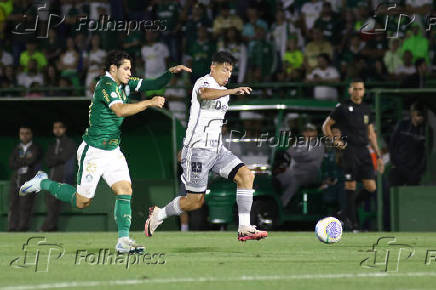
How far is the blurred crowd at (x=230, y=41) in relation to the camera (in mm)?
19750

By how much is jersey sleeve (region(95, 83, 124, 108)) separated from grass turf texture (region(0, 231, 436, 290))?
1594mm

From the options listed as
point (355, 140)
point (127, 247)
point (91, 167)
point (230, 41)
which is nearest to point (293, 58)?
point (230, 41)

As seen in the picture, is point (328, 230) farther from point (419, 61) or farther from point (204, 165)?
point (419, 61)

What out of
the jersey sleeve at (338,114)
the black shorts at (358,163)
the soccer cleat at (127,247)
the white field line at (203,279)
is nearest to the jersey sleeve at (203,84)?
the soccer cleat at (127,247)

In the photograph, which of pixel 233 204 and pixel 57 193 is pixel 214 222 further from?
pixel 57 193

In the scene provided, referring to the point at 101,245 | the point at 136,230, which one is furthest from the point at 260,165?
the point at 101,245

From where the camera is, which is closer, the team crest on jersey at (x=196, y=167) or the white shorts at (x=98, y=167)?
the white shorts at (x=98, y=167)

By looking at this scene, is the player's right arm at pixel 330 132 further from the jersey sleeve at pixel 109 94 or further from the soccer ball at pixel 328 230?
the jersey sleeve at pixel 109 94

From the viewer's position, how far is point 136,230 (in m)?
16.9

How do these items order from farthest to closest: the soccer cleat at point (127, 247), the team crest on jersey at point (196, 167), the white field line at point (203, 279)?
the team crest on jersey at point (196, 167)
the soccer cleat at point (127, 247)
the white field line at point (203, 279)

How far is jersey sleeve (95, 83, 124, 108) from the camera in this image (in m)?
10.4

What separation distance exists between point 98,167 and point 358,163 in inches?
248

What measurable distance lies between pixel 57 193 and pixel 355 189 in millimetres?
6221

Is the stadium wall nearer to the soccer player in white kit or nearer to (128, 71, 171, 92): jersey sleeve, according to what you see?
the soccer player in white kit
